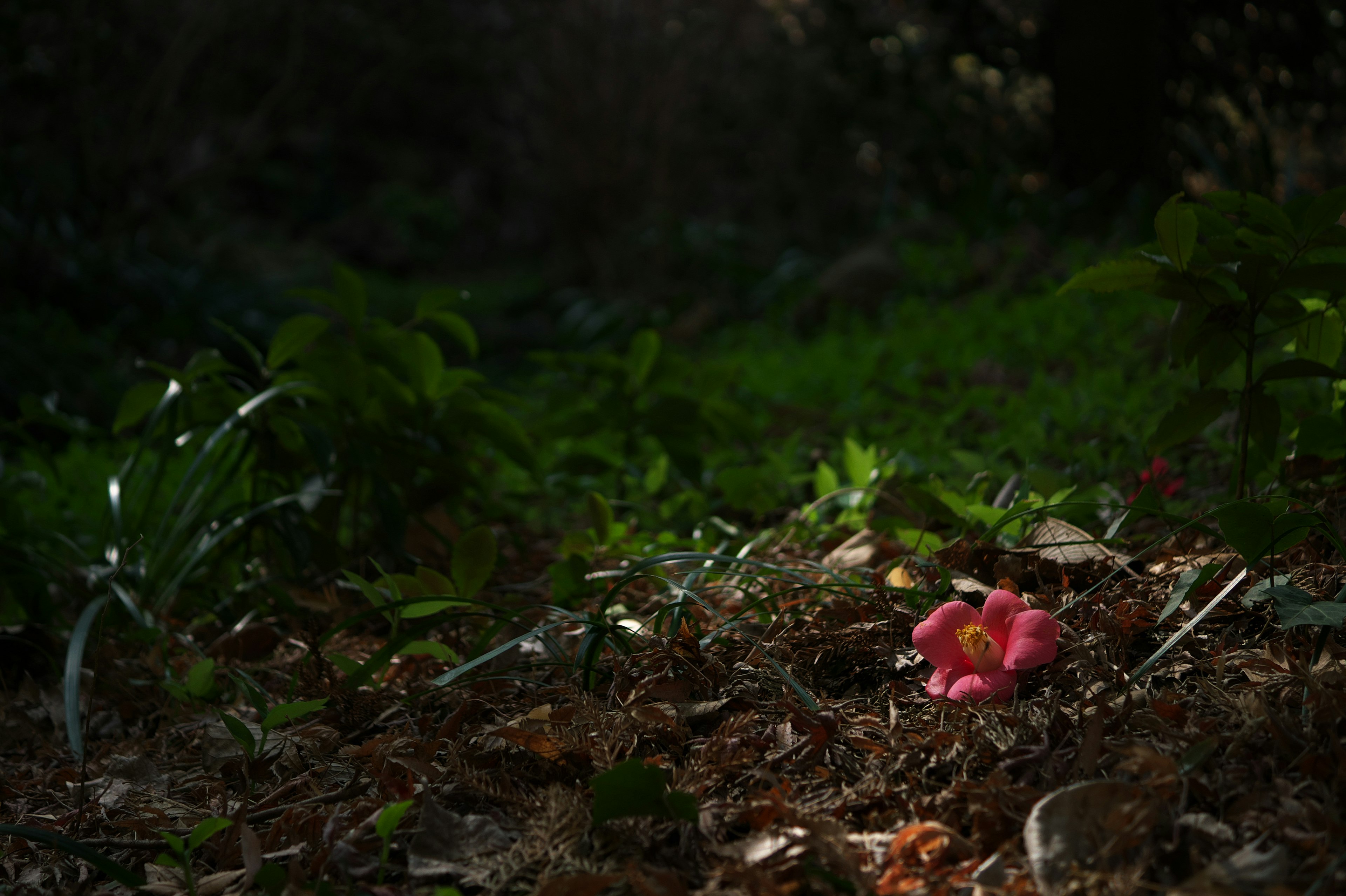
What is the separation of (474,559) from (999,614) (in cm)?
73

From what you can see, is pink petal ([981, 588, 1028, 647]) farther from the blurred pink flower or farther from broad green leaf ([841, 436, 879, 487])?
broad green leaf ([841, 436, 879, 487])

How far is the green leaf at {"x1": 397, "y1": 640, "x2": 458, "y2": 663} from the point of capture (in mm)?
1146

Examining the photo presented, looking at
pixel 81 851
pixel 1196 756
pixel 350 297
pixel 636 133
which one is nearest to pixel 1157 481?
pixel 1196 756

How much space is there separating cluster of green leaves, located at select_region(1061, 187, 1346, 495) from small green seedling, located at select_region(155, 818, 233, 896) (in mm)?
1132

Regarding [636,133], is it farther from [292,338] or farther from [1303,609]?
[1303,609]

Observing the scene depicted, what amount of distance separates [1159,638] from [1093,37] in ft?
16.5

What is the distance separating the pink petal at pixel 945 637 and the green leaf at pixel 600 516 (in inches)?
28.9

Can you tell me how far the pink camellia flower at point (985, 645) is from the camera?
948mm

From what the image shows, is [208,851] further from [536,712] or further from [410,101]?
[410,101]

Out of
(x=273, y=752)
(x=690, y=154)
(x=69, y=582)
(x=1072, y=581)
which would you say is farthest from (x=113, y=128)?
(x=1072, y=581)

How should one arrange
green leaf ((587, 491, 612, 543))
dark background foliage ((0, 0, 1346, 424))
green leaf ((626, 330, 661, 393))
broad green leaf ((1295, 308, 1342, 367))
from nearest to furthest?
broad green leaf ((1295, 308, 1342, 367))
green leaf ((587, 491, 612, 543))
green leaf ((626, 330, 661, 393))
dark background foliage ((0, 0, 1346, 424))

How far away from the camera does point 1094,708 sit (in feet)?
3.08

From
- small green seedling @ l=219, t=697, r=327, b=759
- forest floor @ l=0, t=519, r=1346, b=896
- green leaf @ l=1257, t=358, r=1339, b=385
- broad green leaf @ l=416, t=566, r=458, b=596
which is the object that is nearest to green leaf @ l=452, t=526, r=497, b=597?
broad green leaf @ l=416, t=566, r=458, b=596

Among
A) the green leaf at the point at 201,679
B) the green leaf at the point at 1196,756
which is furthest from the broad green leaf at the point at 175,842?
the green leaf at the point at 1196,756
